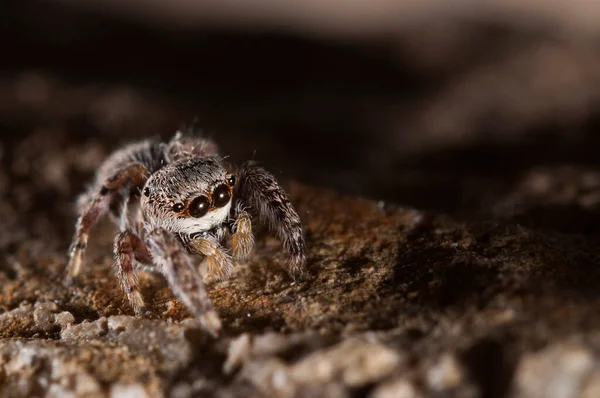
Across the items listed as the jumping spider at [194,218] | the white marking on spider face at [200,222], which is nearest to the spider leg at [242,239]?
the jumping spider at [194,218]

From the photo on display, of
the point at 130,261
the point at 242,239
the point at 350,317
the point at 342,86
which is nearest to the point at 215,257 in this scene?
the point at 242,239

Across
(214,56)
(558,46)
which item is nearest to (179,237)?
(214,56)

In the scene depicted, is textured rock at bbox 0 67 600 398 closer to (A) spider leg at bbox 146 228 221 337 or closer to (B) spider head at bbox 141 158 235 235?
(A) spider leg at bbox 146 228 221 337

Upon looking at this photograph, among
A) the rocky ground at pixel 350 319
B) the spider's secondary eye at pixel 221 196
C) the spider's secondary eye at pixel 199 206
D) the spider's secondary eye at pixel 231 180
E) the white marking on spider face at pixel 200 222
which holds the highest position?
the spider's secondary eye at pixel 231 180

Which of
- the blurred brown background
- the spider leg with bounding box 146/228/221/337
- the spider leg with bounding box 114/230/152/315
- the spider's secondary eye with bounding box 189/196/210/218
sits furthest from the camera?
the blurred brown background

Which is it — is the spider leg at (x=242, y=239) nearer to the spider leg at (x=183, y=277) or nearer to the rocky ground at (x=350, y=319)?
the rocky ground at (x=350, y=319)

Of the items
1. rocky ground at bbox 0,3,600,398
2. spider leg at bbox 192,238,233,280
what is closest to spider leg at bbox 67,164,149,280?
rocky ground at bbox 0,3,600,398

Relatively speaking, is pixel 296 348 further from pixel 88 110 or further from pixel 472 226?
pixel 88 110
